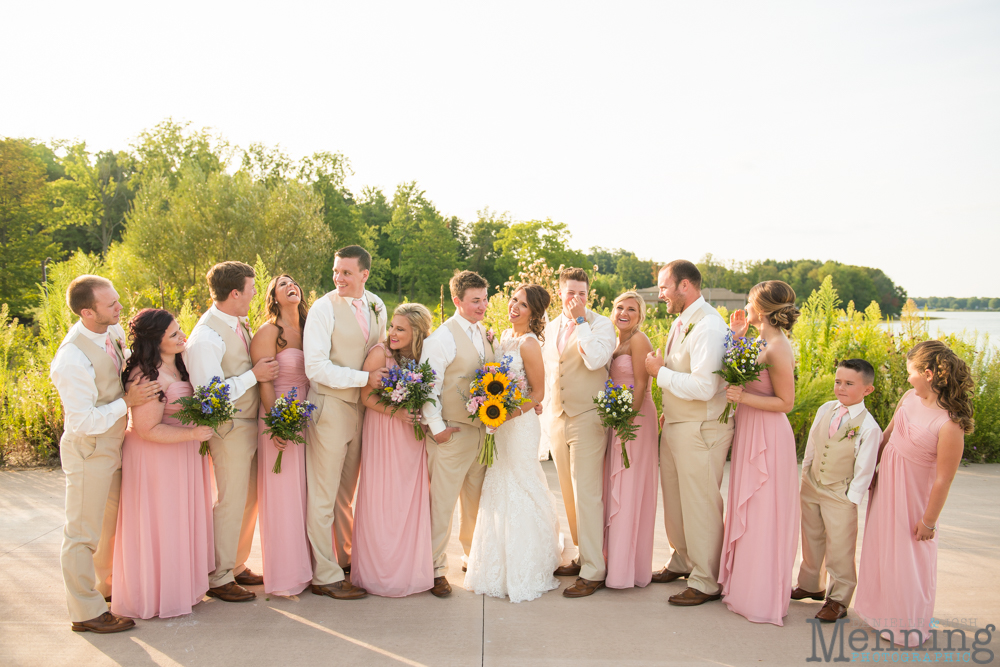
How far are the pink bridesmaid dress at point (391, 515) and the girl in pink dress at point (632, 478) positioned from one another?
1.44 meters

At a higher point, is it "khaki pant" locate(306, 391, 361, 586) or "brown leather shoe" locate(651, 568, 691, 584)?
"khaki pant" locate(306, 391, 361, 586)

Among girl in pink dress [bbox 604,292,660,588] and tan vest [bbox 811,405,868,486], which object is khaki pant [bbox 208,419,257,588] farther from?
tan vest [bbox 811,405,868,486]

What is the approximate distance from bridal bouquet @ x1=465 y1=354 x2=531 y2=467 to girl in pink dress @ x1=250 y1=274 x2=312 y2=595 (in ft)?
4.43

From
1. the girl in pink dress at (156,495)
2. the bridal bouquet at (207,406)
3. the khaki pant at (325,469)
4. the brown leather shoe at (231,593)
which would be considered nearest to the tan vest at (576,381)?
the khaki pant at (325,469)

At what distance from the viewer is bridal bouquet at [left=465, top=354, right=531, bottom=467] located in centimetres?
432

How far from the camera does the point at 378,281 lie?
47.3 m

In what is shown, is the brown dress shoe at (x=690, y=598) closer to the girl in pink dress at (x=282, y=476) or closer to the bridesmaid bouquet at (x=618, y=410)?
the bridesmaid bouquet at (x=618, y=410)

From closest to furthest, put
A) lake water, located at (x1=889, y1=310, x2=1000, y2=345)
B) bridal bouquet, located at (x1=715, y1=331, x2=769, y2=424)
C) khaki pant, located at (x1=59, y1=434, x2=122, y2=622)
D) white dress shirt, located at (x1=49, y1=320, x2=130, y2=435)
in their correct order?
1. white dress shirt, located at (x1=49, y1=320, x2=130, y2=435)
2. khaki pant, located at (x1=59, y1=434, x2=122, y2=622)
3. bridal bouquet, located at (x1=715, y1=331, x2=769, y2=424)
4. lake water, located at (x1=889, y1=310, x2=1000, y2=345)

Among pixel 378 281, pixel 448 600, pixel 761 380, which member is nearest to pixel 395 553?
pixel 448 600

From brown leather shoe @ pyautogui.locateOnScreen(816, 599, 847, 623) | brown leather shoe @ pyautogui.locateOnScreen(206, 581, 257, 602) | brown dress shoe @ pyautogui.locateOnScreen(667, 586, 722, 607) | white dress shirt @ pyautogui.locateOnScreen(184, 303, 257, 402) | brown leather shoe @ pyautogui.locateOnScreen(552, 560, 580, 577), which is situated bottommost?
brown leather shoe @ pyautogui.locateOnScreen(206, 581, 257, 602)

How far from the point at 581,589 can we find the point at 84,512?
3.48m

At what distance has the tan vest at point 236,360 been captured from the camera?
4.36 metres

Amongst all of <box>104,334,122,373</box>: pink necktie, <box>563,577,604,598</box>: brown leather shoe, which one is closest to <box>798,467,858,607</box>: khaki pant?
<box>563,577,604,598</box>: brown leather shoe

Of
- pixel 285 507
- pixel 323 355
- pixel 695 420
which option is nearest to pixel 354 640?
pixel 285 507
